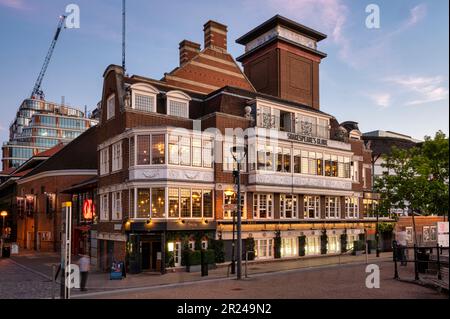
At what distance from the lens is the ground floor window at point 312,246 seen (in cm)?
3744

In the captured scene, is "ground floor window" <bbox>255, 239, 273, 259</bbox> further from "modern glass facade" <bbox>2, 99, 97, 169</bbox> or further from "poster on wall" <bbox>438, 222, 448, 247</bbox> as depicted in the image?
"modern glass facade" <bbox>2, 99, 97, 169</bbox>

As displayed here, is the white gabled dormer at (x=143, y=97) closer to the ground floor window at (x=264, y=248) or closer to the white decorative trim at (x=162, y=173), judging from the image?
the white decorative trim at (x=162, y=173)

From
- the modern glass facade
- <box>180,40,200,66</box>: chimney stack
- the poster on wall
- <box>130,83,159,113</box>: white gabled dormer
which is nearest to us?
the poster on wall

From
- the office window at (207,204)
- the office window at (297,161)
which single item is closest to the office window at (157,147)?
the office window at (207,204)

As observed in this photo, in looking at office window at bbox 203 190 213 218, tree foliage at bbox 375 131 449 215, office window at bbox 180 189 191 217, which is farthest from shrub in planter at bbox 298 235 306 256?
office window at bbox 180 189 191 217

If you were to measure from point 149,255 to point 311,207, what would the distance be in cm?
1522

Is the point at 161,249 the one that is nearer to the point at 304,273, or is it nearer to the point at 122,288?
the point at 122,288

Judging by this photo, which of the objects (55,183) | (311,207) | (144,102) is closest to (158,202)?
(144,102)

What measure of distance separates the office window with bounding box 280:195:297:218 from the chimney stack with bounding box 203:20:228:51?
1857cm

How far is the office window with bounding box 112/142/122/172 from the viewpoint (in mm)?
30797

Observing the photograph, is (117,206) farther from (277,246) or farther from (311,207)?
(311,207)

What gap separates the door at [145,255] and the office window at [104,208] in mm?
4727

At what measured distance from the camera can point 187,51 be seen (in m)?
45.5
